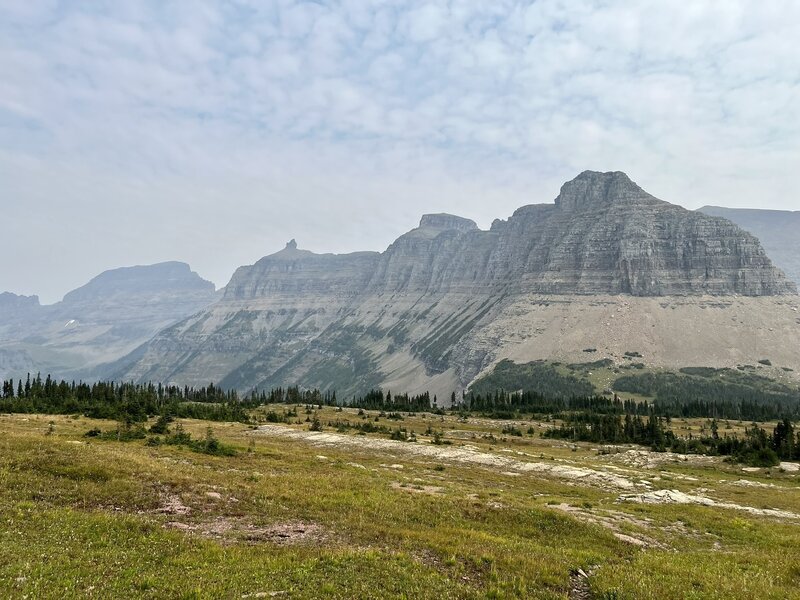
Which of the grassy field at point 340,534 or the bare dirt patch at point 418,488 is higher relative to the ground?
the grassy field at point 340,534

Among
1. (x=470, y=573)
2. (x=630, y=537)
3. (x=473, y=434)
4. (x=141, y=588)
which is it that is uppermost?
(x=141, y=588)

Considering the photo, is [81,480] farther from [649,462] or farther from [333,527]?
[649,462]

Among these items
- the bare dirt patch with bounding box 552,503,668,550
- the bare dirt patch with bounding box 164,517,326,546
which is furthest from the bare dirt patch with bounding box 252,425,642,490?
the bare dirt patch with bounding box 164,517,326,546

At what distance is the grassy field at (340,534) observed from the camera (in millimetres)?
16906

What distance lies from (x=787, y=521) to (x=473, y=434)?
7319cm

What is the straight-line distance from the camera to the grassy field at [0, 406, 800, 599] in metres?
16.9

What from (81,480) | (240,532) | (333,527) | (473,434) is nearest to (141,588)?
(240,532)

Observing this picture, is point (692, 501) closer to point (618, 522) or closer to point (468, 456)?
point (618, 522)

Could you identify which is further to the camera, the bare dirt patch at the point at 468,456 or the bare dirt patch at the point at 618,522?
the bare dirt patch at the point at 468,456

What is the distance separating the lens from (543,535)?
27.5 m

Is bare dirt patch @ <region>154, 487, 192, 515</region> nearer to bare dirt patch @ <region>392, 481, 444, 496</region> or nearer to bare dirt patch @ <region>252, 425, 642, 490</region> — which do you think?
bare dirt patch @ <region>392, 481, 444, 496</region>

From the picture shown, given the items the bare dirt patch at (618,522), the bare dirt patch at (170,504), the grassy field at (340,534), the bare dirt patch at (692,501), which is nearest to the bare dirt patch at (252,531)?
the grassy field at (340,534)

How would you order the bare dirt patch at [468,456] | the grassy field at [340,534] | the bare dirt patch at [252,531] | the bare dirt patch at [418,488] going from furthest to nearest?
the bare dirt patch at [468,456] < the bare dirt patch at [418,488] < the bare dirt patch at [252,531] < the grassy field at [340,534]

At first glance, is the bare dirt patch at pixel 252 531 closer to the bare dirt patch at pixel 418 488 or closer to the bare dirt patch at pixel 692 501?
the bare dirt patch at pixel 418 488
